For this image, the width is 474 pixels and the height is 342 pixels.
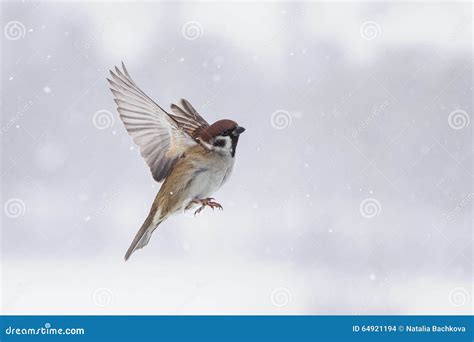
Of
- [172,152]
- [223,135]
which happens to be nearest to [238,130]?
[223,135]

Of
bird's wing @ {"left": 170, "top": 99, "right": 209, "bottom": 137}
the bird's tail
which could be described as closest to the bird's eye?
bird's wing @ {"left": 170, "top": 99, "right": 209, "bottom": 137}

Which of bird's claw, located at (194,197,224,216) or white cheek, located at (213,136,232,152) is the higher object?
white cheek, located at (213,136,232,152)

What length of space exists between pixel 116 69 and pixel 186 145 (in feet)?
0.85

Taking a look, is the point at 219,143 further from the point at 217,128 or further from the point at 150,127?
the point at 150,127

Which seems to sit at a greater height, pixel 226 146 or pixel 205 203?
pixel 226 146

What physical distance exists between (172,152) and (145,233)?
0.72 ft

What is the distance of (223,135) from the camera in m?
1.64

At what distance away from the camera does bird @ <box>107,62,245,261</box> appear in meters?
1.63

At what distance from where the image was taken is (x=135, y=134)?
1.67 metres

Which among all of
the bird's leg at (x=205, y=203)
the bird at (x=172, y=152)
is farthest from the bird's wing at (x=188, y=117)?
the bird's leg at (x=205, y=203)

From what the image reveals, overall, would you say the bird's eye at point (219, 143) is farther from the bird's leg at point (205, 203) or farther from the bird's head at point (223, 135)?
the bird's leg at point (205, 203)

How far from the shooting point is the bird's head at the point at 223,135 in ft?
5.35

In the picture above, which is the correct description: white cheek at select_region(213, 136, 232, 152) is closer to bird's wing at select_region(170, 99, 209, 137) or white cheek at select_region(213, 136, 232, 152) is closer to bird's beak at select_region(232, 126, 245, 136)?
bird's beak at select_region(232, 126, 245, 136)
